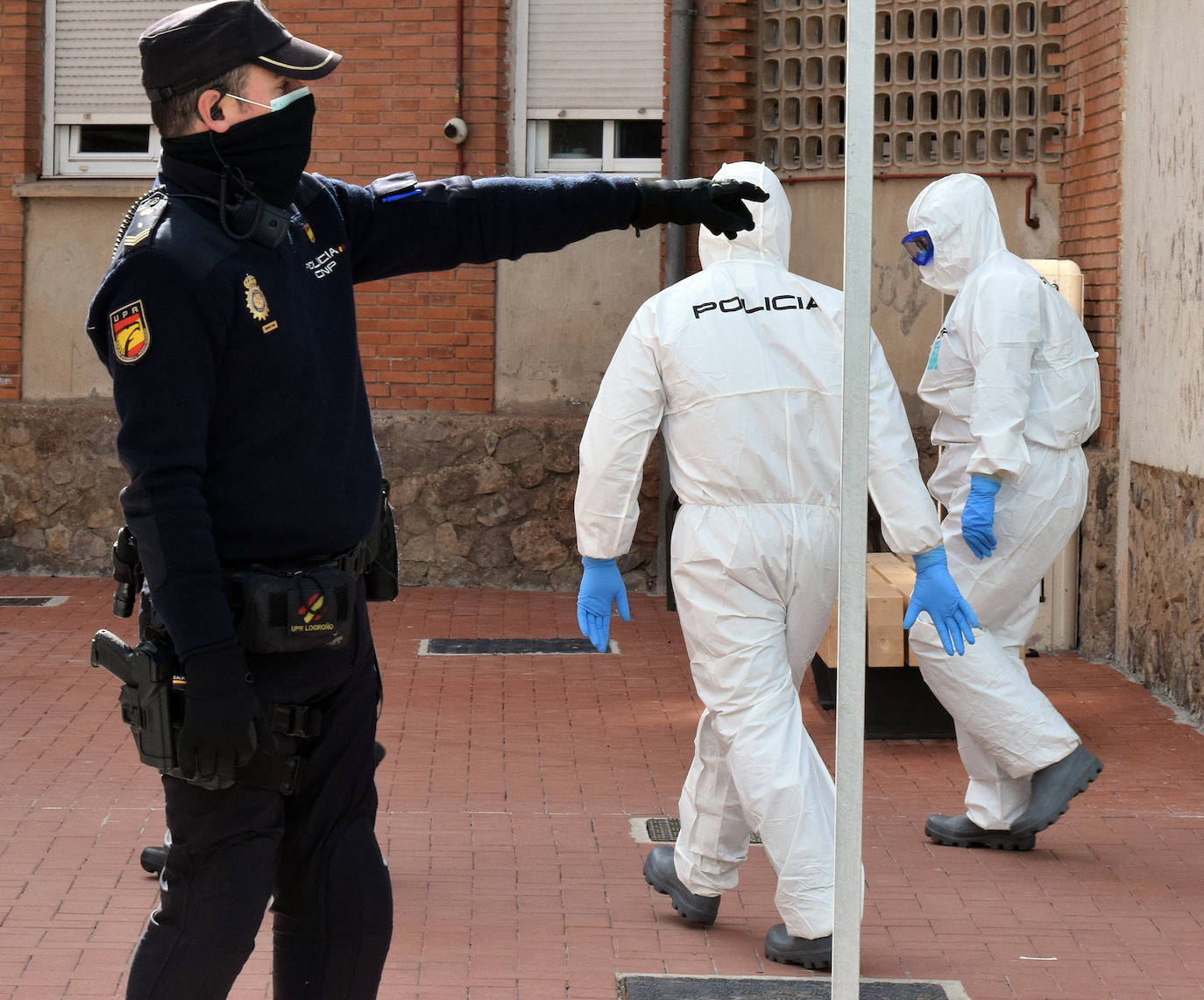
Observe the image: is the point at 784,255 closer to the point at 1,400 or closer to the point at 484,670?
the point at 484,670

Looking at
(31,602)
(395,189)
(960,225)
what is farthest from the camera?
(31,602)

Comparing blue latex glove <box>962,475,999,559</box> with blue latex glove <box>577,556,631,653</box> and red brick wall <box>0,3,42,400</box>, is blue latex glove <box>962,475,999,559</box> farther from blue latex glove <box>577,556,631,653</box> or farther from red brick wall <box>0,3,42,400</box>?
red brick wall <box>0,3,42,400</box>

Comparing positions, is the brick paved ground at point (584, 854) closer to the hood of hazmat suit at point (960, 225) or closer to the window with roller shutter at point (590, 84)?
the hood of hazmat suit at point (960, 225)

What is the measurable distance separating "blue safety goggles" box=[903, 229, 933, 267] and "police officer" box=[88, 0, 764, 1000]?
3160 millimetres

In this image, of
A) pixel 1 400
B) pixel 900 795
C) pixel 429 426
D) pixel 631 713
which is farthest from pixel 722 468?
pixel 1 400

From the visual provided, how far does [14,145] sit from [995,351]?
797cm

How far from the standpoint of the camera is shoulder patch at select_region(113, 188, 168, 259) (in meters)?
2.89

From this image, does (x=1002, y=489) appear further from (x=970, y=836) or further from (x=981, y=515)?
(x=970, y=836)

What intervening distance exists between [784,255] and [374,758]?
6.59 ft

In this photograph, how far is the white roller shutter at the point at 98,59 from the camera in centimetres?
1117

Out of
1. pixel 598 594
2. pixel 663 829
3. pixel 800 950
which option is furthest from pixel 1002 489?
pixel 800 950

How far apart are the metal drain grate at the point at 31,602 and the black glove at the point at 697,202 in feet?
24.9

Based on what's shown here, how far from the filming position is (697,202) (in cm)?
341

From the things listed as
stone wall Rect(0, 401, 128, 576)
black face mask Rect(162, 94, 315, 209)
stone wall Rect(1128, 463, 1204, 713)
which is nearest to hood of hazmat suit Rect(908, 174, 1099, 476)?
stone wall Rect(1128, 463, 1204, 713)
